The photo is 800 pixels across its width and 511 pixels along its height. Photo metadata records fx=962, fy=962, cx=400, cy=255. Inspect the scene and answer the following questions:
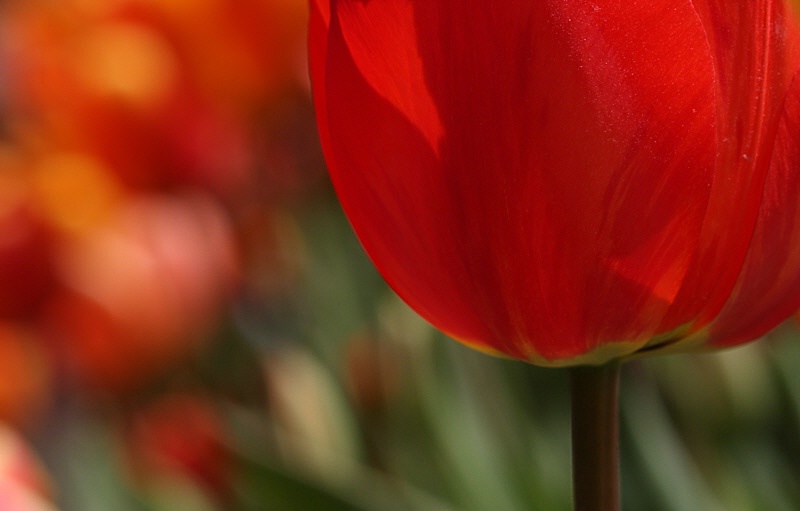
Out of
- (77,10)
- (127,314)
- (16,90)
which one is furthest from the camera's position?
(16,90)

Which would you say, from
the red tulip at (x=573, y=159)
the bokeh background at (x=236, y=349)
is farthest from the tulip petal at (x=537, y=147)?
the bokeh background at (x=236, y=349)

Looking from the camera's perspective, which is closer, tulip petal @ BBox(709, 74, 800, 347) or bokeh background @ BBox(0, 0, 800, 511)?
tulip petal @ BBox(709, 74, 800, 347)

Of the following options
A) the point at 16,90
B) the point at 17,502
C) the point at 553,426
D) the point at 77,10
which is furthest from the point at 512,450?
the point at 16,90

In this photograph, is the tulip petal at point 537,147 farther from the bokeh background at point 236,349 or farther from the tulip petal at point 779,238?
the bokeh background at point 236,349

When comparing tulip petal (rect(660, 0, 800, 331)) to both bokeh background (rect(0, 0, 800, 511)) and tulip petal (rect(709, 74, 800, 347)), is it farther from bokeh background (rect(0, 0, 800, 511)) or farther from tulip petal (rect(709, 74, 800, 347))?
bokeh background (rect(0, 0, 800, 511))

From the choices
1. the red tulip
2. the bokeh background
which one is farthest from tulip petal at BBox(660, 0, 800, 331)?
the bokeh background

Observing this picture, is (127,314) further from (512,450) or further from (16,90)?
(16,90)

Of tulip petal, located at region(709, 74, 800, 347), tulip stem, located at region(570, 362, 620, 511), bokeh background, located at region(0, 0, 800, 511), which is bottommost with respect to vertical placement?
bokeh background, located at region(0, 0, 800, 511)

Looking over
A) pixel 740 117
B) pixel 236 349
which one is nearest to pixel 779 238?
pixel 740 117
